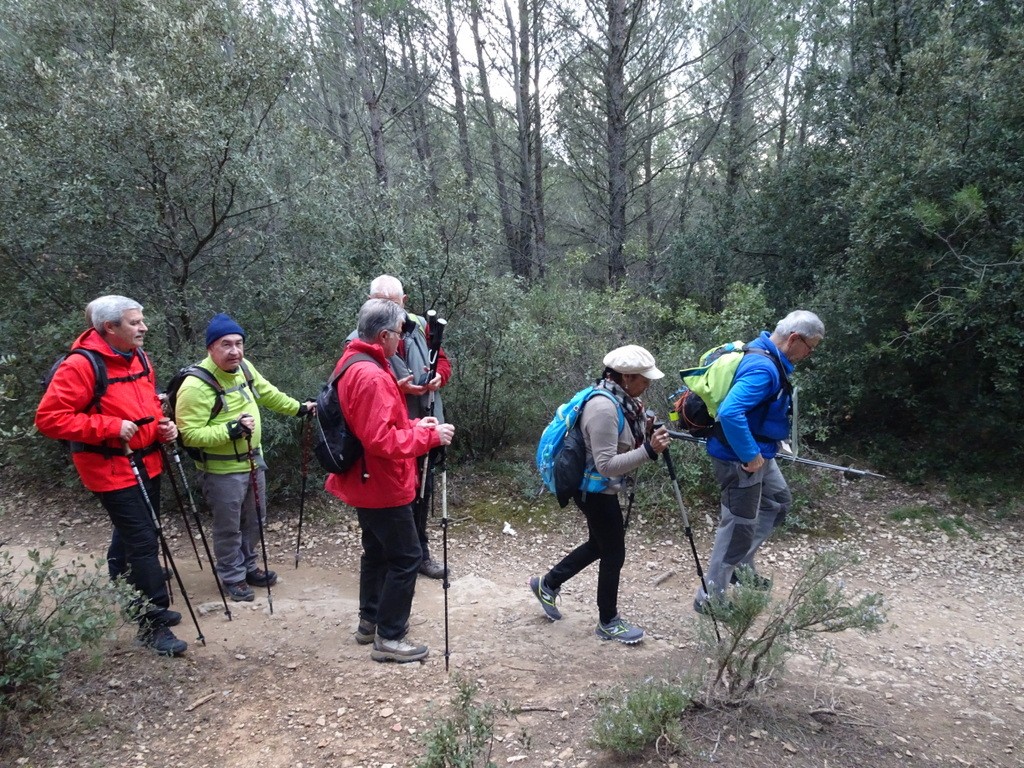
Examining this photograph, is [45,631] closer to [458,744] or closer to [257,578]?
[257,578]

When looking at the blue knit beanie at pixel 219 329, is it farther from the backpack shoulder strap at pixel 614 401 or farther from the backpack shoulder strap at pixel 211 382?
the backpack shoulder strap at pixel 614 401

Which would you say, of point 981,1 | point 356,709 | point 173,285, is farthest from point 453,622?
point 981,1

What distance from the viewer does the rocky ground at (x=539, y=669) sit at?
10.2 ft

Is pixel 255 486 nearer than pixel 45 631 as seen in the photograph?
No

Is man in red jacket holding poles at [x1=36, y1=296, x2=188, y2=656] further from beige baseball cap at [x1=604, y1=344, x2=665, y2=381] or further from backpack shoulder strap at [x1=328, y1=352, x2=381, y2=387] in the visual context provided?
beige baseball cap at [x1=604, y1=344, x2=665, y2=381]

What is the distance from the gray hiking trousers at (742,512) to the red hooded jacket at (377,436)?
195 centimetres

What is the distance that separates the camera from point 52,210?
20.4 ft

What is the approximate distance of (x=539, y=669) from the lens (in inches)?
152

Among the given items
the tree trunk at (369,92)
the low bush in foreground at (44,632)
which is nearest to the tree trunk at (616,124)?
the tree trunk at (369,92)

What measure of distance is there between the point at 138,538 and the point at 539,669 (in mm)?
2499

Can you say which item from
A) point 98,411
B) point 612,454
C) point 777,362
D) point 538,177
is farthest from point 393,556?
point 538,177

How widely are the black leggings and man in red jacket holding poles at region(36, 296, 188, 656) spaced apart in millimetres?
2484

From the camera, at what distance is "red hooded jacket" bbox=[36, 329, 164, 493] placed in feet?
11.9

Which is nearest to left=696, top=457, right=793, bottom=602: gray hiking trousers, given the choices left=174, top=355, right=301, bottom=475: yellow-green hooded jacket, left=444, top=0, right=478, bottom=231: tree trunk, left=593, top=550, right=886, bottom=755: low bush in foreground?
left=593, top=550, right=886, bottom=755: low bush in foreground
